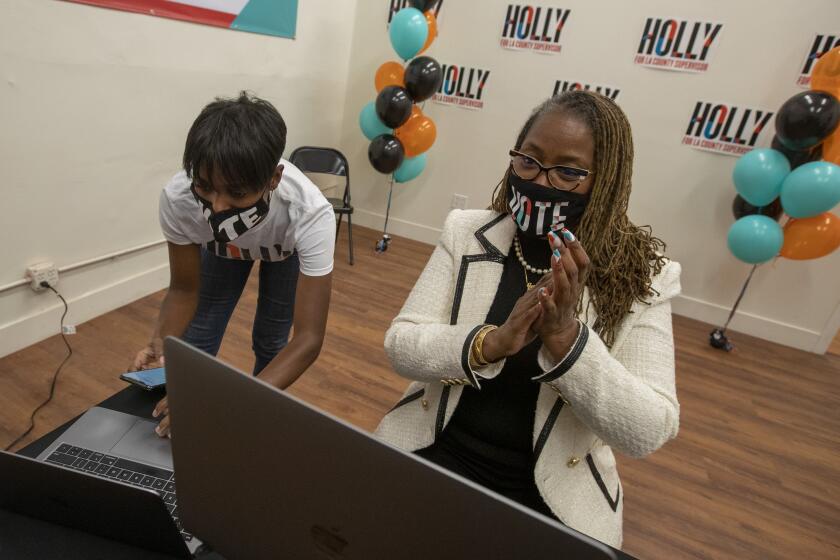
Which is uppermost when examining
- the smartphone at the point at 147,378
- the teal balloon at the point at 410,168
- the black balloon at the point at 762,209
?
the black balloon at the point at 762,209

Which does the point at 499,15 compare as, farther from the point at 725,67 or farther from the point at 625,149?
the point at 625,149

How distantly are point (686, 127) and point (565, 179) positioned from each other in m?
2.89

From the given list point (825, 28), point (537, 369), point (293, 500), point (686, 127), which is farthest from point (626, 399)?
point (825, 28)

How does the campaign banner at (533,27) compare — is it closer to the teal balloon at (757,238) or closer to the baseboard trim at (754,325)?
the teal balloon at (757,238)

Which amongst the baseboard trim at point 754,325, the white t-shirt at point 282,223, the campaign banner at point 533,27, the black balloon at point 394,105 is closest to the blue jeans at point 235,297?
the white t-shirt at point 282,223

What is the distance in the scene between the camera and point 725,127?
3205 mm

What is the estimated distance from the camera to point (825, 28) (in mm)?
2914

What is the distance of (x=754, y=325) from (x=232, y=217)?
3.77m

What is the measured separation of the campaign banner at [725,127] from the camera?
10.3 ft

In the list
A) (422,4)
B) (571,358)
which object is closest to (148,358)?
(571,358)

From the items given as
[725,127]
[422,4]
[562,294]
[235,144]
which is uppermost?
[422,4]

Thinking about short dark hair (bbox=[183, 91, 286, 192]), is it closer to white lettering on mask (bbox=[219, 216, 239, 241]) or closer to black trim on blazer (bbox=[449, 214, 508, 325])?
white lettering on mask (bbox=[219, 216, 239, 241])

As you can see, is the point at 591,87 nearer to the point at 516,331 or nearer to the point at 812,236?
the point at 812,236

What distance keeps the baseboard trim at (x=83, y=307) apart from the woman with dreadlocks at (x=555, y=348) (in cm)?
194
